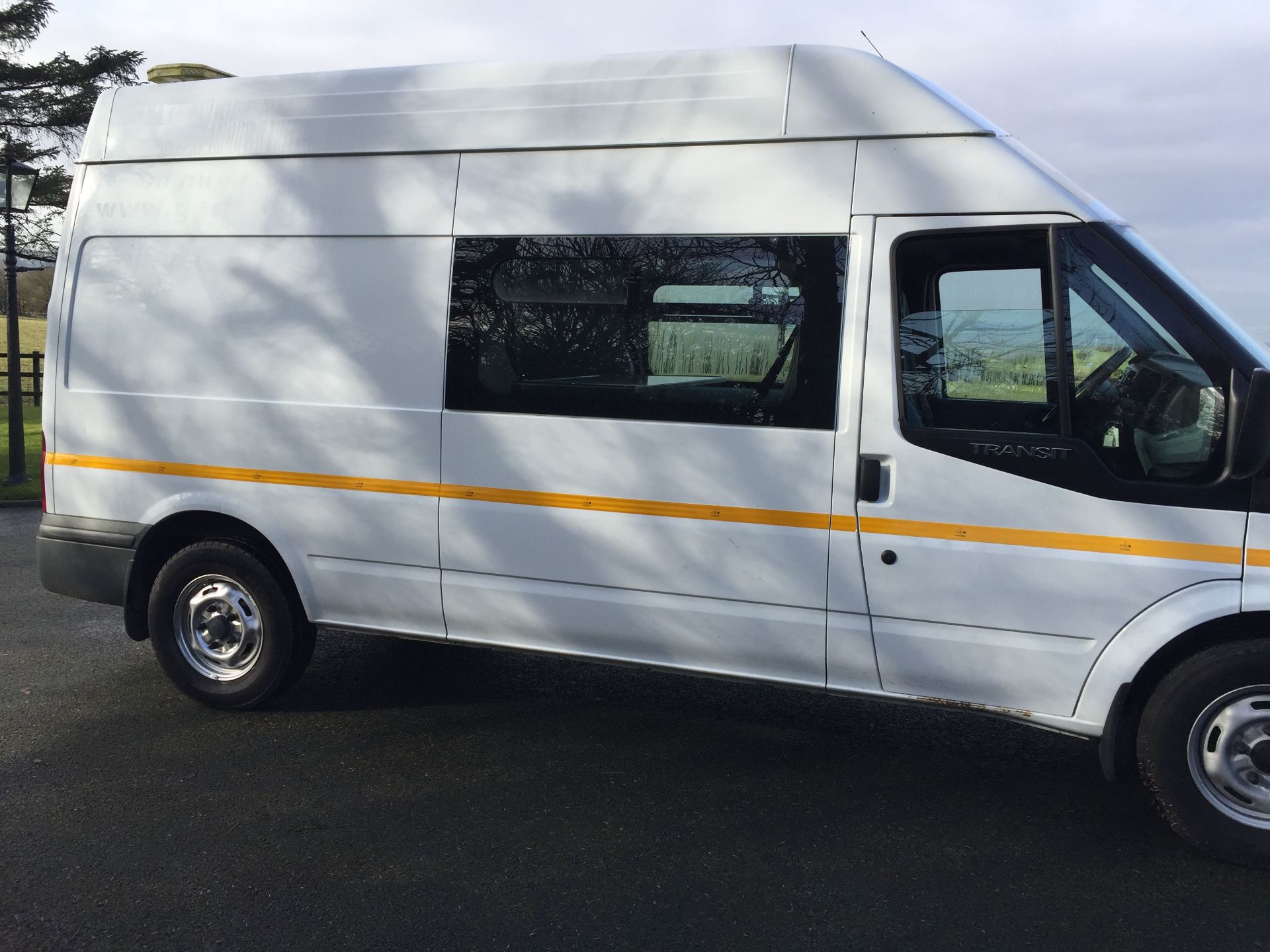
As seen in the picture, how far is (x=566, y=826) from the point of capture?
376 centimetres

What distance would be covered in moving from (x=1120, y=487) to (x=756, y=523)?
123 cm

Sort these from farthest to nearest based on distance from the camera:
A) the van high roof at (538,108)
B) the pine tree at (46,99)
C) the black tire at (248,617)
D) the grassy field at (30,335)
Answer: the grassy field at (30,335)
the pine tree at (46,99)
the black tire at (248,617)
the van high roof at (538,108)

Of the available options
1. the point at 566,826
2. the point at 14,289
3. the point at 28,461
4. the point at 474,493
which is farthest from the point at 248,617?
the point at 28,461

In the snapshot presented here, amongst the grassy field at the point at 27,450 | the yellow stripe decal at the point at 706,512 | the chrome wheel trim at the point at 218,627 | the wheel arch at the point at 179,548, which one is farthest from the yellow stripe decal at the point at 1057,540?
the grassy field at the point at 27,450

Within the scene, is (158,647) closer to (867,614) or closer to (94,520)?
(94,520)

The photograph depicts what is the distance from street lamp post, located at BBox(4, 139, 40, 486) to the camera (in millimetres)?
11875

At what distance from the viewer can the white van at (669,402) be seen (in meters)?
3.53

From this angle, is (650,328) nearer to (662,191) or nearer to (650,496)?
(662,191)

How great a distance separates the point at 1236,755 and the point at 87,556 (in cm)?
483

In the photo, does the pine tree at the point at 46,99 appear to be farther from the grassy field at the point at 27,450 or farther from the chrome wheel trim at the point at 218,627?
the chrome wheel trim at the point at 218,627

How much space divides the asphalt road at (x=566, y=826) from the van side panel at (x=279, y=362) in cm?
73

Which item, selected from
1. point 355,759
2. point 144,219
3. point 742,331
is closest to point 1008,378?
point 742,331

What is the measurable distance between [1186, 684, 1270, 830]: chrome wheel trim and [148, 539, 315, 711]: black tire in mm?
3643

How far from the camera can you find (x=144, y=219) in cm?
484
